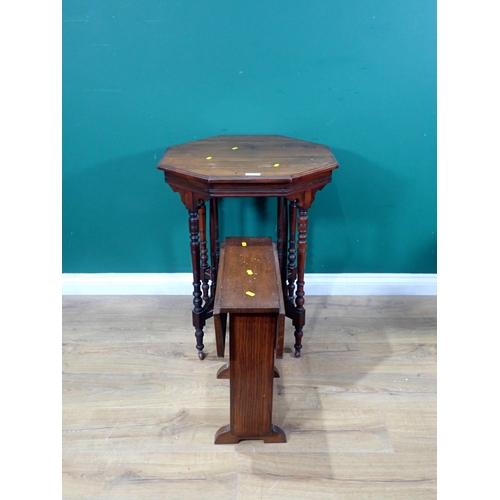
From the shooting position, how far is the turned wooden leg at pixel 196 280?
212 cm

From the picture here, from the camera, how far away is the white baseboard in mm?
2783

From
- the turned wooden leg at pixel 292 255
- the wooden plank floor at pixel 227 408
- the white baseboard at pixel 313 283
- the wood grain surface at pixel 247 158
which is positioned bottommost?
the wooden plank floor at pixel 227 408

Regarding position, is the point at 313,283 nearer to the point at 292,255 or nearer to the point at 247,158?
the point at 292,255

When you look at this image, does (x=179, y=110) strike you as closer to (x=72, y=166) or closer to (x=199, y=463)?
(x=72, y=166)

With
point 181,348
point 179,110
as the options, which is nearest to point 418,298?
point 181,348

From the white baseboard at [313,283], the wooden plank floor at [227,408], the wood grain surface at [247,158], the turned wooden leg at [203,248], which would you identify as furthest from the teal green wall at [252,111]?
the turned wooden leg at [203,248]

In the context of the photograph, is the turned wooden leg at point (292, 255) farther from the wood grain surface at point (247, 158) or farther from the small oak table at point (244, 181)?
the wood grain surface at point (247, 158)

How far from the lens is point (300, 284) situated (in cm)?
221

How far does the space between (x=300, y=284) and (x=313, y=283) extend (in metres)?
0.60

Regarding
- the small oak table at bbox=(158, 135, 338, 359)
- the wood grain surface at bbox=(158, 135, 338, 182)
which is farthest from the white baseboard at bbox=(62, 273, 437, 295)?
the wood grain surface at bbox=(158, 135, 338, 182)

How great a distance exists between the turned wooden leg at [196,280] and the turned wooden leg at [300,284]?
39 cm

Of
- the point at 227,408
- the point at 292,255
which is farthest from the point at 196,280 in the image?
the point at 227,408

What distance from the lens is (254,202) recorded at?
262 centimetres

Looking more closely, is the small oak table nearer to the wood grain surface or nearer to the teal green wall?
the wood grain surface
